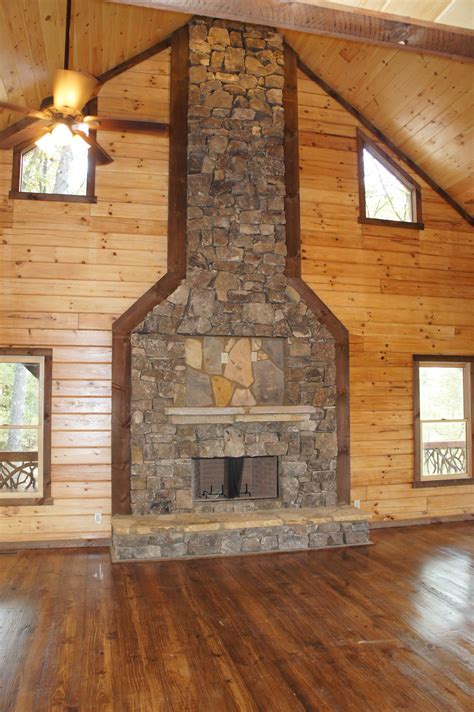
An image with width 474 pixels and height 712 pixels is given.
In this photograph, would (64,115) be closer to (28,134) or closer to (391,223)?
(28,134)

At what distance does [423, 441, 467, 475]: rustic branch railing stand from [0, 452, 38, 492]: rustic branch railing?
13.6 feet

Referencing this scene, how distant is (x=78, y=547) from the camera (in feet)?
16.6

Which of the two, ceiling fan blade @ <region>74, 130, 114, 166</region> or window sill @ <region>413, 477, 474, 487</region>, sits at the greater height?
ceiling fan blade @ <region>74, 130, 114, 166</region>

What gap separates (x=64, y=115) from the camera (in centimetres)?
373

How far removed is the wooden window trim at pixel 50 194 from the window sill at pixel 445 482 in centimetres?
455

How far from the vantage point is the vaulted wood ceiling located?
15.0 feet

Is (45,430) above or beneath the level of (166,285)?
beneath

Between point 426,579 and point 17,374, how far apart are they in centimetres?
401

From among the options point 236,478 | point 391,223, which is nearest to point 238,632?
point 236,478

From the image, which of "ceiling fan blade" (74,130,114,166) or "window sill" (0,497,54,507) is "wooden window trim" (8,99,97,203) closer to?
"ceiling fan blade" (74,130,114,166)

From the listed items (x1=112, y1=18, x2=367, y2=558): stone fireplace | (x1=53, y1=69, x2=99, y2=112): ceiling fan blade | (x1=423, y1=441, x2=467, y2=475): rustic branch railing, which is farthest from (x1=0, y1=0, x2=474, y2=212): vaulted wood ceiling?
(x1=423, y1=441, x2=467, y2=475): rustic branch railing

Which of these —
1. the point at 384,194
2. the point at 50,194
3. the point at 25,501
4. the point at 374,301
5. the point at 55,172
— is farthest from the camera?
the point at 384,194

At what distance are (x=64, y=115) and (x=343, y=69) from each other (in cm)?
334

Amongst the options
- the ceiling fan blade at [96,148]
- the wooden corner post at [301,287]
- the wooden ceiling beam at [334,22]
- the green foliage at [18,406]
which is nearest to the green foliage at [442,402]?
the wooden corner post at [301,287]
